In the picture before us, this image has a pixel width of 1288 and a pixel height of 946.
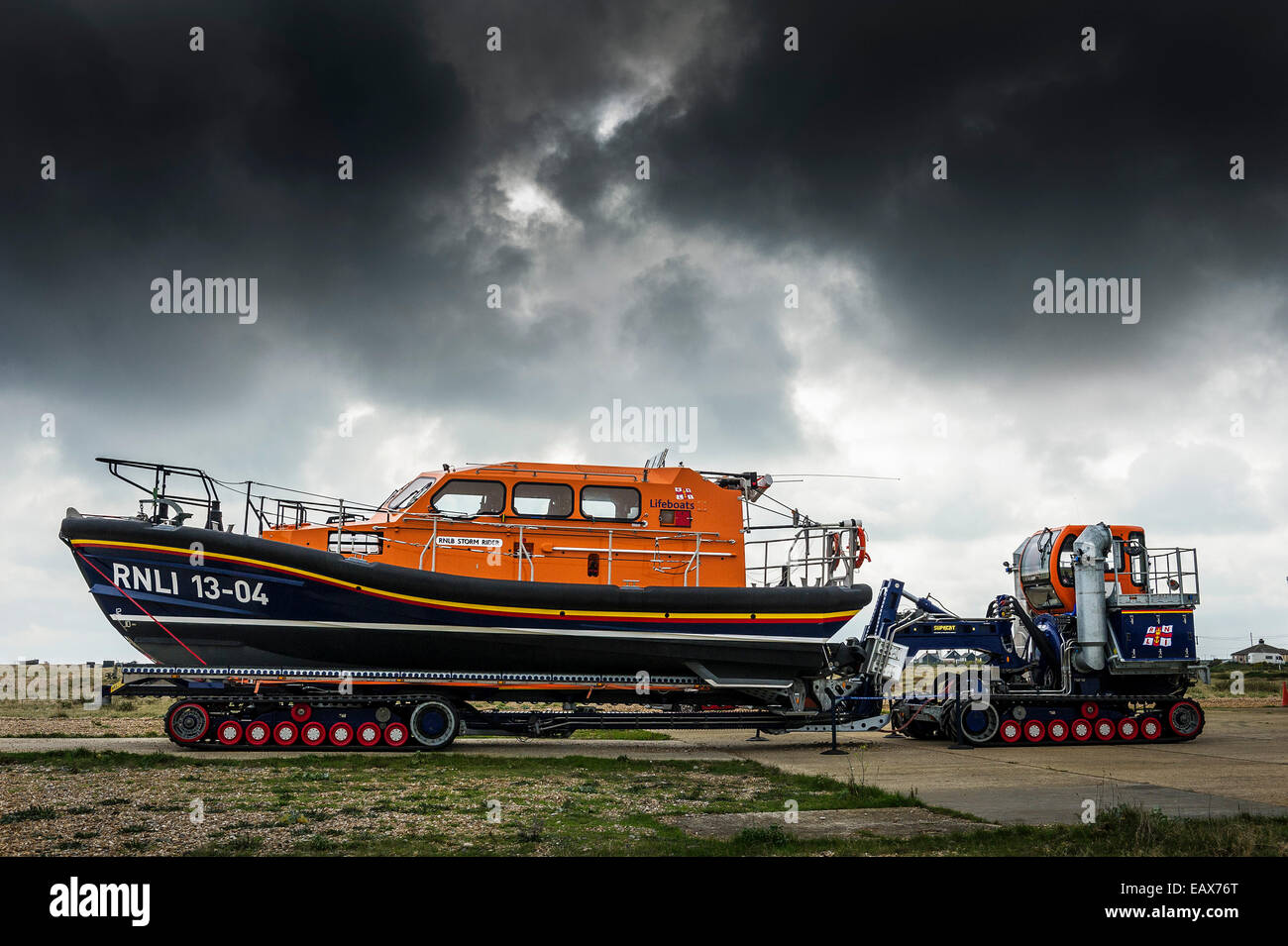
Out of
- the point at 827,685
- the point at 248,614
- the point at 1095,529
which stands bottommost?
the point at 827,685

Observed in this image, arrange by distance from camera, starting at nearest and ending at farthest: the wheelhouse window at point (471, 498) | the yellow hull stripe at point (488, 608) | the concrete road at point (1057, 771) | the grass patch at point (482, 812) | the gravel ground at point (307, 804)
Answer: the grass patch at point (482, 812) < the gravel ground at point (307, 804) < the concrete road at point (1057, 771) < the yellow hull stripe at point (488, 608) < the wheelhouse window at point (471, 498)

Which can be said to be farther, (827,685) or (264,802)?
(827,685)

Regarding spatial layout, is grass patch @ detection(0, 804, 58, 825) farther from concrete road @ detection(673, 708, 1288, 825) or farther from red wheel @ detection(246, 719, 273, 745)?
concrete road @ detection(673, 708, 1288, 825)

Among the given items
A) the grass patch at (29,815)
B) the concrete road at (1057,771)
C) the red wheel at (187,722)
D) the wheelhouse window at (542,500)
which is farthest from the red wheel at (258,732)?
the concrete road at (1057,771)

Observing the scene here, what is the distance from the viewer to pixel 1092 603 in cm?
1593

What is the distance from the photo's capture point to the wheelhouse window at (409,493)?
13.9 metres

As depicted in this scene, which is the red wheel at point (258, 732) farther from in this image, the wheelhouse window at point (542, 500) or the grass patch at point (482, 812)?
the wheelhouse window at point (542, 500)

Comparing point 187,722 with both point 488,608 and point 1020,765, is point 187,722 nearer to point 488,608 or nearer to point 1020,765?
point 488,608

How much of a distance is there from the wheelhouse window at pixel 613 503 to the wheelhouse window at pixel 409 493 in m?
2.44

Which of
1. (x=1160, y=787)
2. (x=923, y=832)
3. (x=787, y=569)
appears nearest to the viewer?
(x=923, y=832)
